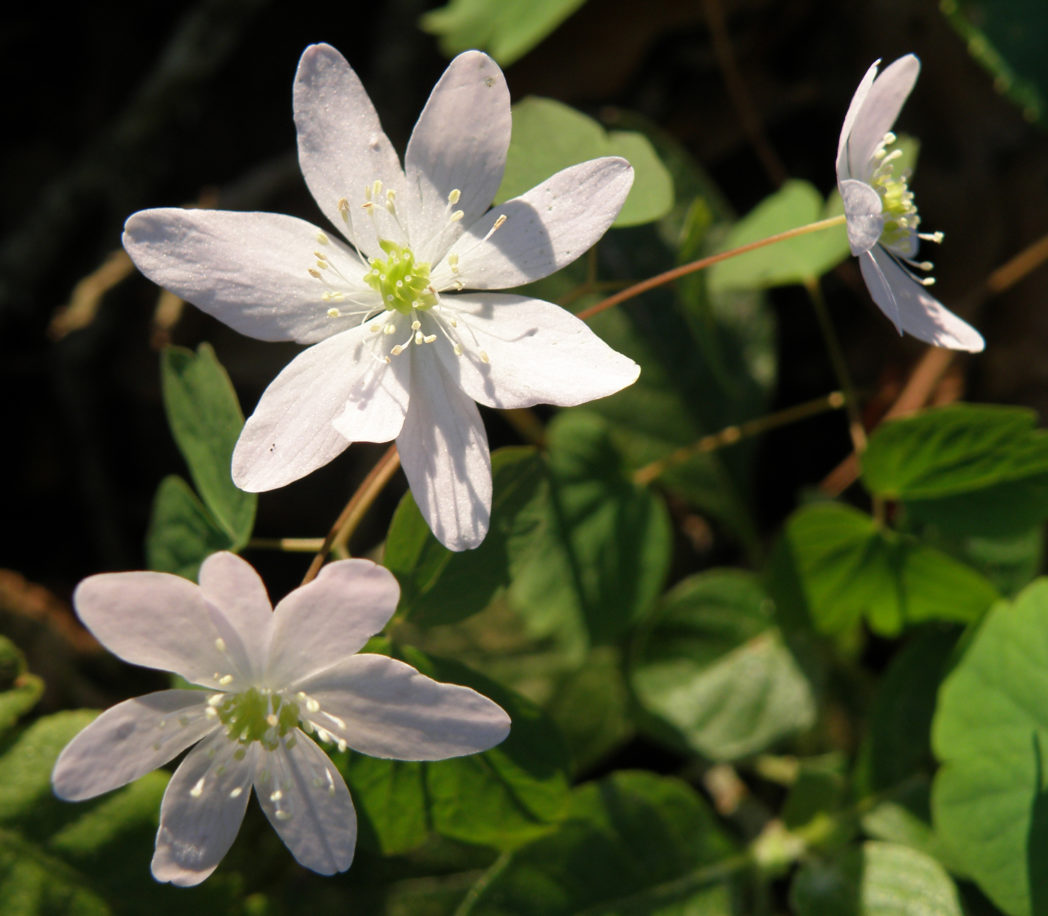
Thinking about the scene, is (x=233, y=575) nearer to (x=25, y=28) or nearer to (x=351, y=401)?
(x=351, y=401)

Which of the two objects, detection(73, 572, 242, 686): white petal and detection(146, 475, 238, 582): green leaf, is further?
detection(146, 475, 238, 582): green leaf

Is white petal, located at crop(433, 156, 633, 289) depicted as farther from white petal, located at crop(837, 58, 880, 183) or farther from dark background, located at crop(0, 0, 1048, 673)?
dark background, located at crop(0, 0, 1048, 673)

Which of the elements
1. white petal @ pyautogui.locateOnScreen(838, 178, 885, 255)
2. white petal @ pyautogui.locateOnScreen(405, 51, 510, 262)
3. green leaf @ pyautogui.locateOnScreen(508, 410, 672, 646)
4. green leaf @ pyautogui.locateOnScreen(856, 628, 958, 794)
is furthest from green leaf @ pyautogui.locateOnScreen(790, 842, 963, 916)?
white petal @ pyautogui.locateOnScreen(405, 51, 510, 262)

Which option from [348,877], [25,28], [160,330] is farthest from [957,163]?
[25,28]

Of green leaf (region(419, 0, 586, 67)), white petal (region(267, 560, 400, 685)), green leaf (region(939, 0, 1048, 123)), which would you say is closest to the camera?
white petal (region(267, 560, 400, 685))

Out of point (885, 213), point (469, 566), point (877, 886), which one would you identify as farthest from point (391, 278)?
point (877, 886)

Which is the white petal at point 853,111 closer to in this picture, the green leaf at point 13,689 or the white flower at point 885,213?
the white flower at point 885,213

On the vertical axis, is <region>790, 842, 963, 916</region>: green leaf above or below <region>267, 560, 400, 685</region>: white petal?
below
